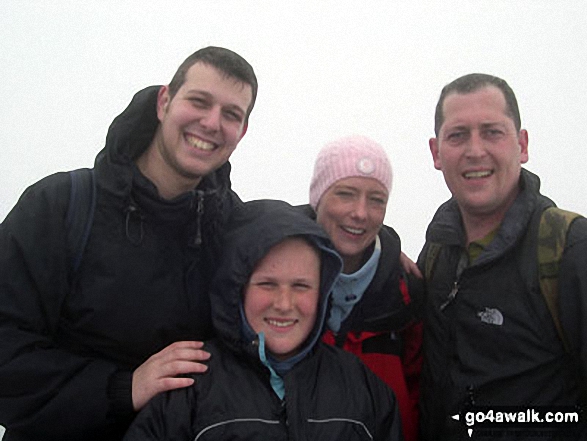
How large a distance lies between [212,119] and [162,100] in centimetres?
48

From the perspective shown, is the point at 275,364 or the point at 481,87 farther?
the point at 481,87

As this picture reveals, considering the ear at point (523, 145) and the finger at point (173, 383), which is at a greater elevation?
the ear at point (523, 145)

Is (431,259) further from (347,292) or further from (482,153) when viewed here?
(482,153)

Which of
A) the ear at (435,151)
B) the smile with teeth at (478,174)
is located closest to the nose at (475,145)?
the smile with teeth at (478,174)

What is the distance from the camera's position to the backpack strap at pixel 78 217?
9.38 ft

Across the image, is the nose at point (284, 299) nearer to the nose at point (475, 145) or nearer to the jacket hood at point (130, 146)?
the jacket hood at point (130, 146)

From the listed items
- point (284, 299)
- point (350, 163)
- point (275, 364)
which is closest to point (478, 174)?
point (350, 163)

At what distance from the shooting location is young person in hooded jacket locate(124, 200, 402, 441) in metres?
2.62

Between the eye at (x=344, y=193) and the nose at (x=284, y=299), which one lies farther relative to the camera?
the eye at (x=344, y=193)

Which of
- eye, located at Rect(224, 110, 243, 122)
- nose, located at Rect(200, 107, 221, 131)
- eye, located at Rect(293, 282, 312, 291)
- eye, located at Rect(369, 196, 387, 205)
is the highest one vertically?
eye, located at Rect(224, 110, 243, 122)

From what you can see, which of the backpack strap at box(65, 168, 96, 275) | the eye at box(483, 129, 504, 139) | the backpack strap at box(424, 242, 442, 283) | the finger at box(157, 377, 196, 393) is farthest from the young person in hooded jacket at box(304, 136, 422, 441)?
the backpack strap at box(65, 168, 96, 275)

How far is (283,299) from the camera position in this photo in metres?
2.99

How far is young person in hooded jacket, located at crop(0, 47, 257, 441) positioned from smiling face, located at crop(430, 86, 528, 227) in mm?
1656

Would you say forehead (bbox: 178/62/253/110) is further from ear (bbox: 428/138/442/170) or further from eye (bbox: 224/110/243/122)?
ear (bbox: 428/138/442/170)
